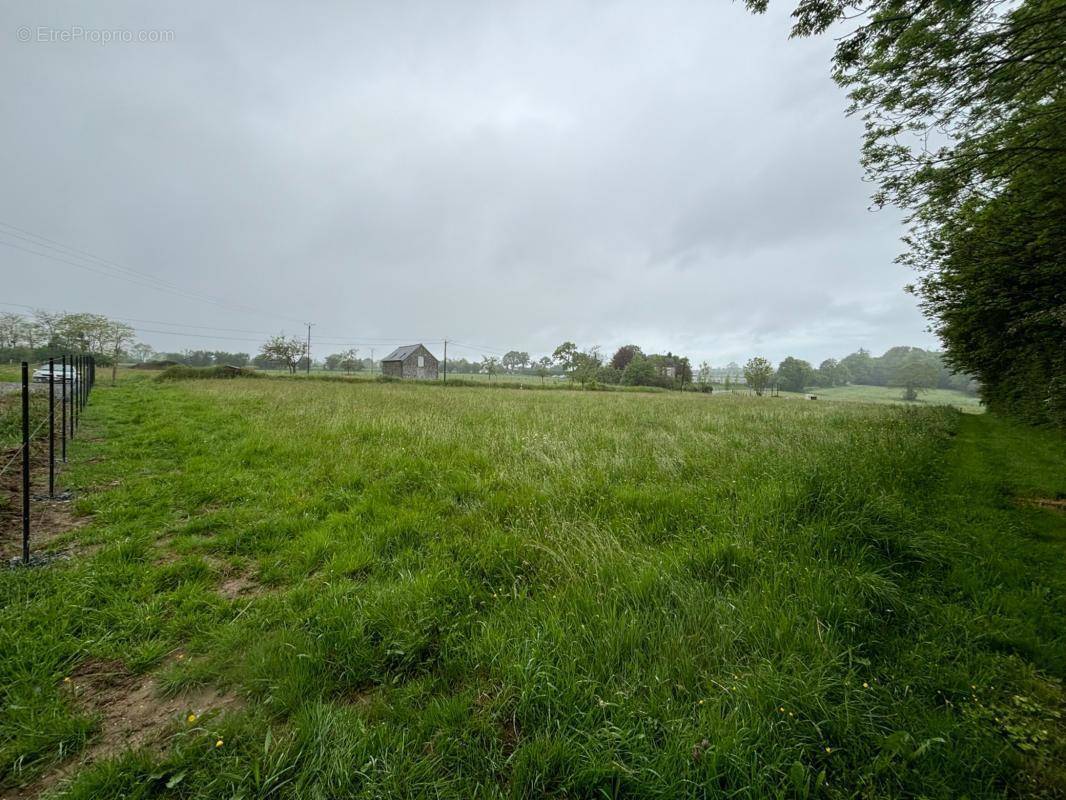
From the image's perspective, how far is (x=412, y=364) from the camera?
64500 millimetres

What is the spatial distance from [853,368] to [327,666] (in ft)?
542

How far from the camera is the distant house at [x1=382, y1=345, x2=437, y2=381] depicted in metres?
63.6

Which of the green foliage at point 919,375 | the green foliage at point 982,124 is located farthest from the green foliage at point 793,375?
the green foliage at point 982,124

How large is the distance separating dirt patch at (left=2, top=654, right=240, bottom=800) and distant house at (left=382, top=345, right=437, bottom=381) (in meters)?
62.2

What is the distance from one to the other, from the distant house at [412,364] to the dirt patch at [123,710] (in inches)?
2450

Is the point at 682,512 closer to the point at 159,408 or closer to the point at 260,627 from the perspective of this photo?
the point at 260,627

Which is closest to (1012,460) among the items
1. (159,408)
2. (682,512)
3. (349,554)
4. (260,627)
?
(682,512)

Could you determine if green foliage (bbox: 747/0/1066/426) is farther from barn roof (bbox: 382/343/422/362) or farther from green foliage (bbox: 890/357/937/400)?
green foliage (bbox: 890/357/937/400)

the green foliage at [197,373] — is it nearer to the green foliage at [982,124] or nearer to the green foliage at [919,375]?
the green foliage at [982,124]

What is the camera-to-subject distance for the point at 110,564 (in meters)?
3.77

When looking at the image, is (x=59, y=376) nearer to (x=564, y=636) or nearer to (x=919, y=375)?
(x=564, y=636)

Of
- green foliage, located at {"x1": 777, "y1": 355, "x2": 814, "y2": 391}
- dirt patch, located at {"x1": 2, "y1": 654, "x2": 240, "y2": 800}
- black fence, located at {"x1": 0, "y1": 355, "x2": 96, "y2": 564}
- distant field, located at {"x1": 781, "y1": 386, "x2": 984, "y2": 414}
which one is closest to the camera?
dirt patch, located at {"x1": 2, "y1": 654, "x2": 240, "y2": 800}

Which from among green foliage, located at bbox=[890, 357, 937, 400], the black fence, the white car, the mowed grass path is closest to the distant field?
green foliage, located at bbox=[890, 357, 937, 400]

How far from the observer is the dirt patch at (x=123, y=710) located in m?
2.05
